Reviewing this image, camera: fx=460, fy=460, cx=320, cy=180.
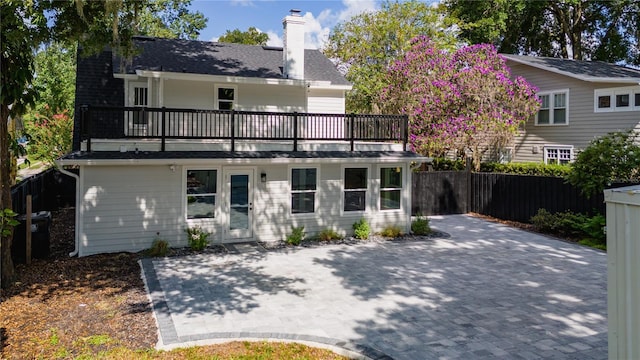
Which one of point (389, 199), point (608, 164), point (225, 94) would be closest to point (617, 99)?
point (608, 164)

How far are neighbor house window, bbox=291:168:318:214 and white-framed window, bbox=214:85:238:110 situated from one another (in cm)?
377

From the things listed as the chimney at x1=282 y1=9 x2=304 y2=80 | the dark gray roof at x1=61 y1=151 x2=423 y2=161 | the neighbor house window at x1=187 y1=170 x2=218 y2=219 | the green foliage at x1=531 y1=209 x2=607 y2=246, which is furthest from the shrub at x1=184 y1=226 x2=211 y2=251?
the green foliage at x1=531 y1=209 x2=607 y2=246

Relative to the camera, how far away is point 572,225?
43.8ft

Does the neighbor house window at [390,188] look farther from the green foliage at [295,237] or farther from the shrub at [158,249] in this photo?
the shrub at [158,249]

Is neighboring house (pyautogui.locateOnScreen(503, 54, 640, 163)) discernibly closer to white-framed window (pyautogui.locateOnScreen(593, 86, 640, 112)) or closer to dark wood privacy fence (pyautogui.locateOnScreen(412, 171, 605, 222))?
white-framed window (pyautogui.locateOnScreen(593, 86, 640, 112))

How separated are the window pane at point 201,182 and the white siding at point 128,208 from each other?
0.30 m

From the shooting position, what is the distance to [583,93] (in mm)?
19312

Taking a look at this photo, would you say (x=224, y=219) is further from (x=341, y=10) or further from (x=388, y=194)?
(x=341, y=10)

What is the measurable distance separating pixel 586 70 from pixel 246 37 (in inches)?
1075

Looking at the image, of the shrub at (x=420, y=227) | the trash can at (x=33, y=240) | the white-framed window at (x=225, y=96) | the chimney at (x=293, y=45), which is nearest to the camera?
the trash can at (x=33, y=240)

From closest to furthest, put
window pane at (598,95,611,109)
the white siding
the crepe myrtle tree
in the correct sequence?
the white siding → window pane at (598,95,611,109) → the crepe myrtle tree

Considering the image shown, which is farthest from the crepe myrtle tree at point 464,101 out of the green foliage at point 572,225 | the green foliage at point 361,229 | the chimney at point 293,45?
the green foliage at point 361,229

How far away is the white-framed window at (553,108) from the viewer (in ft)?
66.0

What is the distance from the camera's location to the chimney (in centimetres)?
1596
